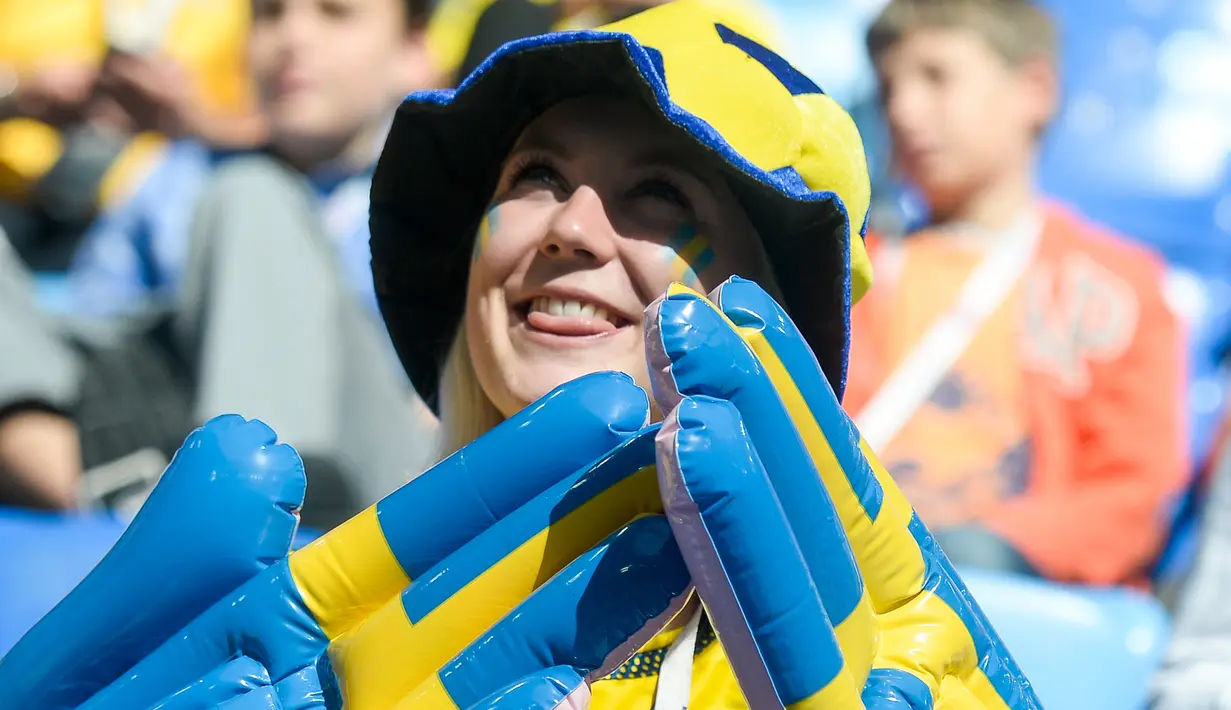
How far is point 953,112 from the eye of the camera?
96.4 inches

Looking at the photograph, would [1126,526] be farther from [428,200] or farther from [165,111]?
[165,111]

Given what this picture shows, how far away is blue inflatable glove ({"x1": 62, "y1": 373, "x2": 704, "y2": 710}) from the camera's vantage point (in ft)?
2.67

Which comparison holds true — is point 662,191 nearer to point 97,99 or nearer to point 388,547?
point 388,547


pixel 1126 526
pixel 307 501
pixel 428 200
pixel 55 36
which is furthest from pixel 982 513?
pixel 55 36

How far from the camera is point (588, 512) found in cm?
86

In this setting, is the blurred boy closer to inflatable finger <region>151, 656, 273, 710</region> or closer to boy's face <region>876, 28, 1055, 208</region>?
boy's face <region>876, 28, 1055, 208</region>

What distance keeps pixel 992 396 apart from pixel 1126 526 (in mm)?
308

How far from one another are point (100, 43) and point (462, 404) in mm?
2202

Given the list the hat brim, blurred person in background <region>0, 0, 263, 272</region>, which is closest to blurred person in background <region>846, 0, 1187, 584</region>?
the hat brim

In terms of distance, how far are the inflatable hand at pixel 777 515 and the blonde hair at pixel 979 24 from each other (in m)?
1.75

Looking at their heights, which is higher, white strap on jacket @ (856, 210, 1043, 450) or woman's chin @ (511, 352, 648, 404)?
woman's chin @ (511, 352, 648, 404)

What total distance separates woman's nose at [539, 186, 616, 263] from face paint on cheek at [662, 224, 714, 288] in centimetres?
5

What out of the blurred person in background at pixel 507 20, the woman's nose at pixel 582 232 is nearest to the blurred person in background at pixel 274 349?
the blurred person in background at pixel 507 20

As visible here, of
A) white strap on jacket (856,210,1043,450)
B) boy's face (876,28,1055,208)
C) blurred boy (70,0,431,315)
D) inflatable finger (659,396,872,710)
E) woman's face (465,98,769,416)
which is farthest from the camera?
blurred boy (70,0,431,315)
